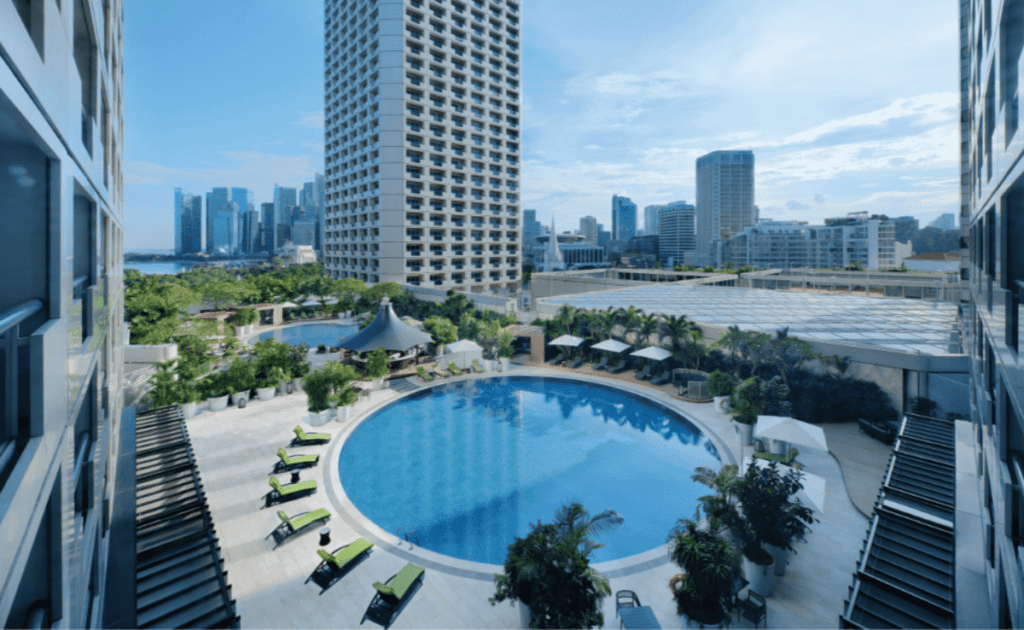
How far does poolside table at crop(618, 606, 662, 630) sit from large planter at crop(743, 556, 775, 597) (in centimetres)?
241

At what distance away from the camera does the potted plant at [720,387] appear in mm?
19016

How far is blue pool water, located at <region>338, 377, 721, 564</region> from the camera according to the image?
11945 mm

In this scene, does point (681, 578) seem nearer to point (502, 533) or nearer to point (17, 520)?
point (502, 533)

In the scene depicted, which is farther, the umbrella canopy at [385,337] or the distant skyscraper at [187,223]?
the distant skyscraper at [187,223]

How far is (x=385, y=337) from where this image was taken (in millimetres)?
22750

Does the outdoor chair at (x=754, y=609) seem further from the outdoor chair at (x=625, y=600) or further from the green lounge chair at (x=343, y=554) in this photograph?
the green lounge chair at (x=343, y=554)

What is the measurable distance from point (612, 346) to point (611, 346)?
0.17 feet

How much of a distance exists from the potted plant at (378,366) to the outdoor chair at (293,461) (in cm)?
766

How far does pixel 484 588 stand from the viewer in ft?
30.1

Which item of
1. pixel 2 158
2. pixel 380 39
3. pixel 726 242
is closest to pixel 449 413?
pixel 2 158

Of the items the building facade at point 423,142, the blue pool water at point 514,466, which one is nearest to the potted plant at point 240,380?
the blue pool water at point 514,466

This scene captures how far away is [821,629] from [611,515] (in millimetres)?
3806

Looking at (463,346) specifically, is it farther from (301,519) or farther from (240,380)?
(301,519)

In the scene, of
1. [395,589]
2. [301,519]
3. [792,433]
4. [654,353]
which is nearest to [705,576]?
[395,589]
